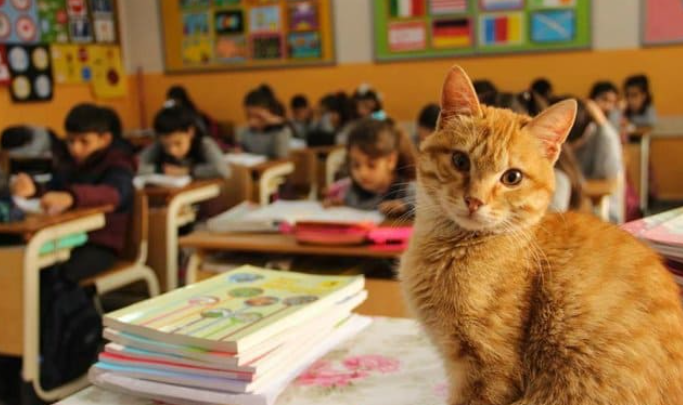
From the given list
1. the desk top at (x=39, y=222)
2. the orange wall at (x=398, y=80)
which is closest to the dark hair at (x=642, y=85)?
the orange wall at (x=398, y=80)

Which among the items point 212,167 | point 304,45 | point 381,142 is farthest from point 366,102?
point 381,142

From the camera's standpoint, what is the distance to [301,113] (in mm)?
7383

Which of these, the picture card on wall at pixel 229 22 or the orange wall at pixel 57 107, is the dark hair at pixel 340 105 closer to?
the picture card on wall at pixel 229 22

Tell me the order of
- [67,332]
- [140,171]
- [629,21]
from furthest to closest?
[629,21]
[140,171]
[67,332]

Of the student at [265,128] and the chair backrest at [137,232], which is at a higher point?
the student at [265,128]

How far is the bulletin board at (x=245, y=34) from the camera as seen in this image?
24.0 ft

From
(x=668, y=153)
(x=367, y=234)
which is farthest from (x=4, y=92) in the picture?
(x=668, y=153)

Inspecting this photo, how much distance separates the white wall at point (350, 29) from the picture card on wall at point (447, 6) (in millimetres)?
665

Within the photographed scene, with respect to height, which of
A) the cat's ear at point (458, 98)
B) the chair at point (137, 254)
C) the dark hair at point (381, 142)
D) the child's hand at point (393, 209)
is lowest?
the chair at point (137, 254)

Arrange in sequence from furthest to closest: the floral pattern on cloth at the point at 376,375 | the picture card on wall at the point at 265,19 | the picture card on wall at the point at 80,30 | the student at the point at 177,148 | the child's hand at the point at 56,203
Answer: the picture card on wall at the point at 265,19 < the picture card on wall at the point at 80,30 < the student at the point at 177,148 < the child's hand at the point at 56,203 < the floral pattern on cloth at the point at 376,375

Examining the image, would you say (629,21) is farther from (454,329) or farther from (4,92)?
(454,329)

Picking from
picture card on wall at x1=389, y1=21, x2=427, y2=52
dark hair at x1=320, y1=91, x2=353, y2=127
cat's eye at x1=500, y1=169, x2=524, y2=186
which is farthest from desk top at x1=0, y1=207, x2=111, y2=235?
picture card on wall at x1=389, y1=21, x2=427, y2=52

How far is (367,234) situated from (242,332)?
1218mm

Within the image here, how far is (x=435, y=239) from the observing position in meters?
0.91
